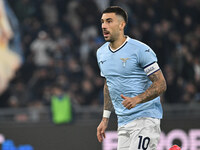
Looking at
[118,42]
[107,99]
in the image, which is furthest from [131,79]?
[107,99]


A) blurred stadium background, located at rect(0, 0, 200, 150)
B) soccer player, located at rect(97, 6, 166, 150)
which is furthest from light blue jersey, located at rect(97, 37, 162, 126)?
blurred stadium background, located at rect(0, 0, 200, 150)

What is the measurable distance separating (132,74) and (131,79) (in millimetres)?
50

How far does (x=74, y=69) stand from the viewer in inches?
474

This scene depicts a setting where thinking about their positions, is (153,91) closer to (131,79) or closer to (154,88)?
(154,88)

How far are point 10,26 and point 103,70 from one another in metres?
7.55

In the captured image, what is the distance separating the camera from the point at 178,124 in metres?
10.5

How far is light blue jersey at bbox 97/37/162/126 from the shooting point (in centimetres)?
507

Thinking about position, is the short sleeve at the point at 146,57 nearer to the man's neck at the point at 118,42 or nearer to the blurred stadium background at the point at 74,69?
the man's neck at the point at 118,42

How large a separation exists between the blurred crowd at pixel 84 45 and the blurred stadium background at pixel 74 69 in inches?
0.9

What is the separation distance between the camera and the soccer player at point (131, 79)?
509cm

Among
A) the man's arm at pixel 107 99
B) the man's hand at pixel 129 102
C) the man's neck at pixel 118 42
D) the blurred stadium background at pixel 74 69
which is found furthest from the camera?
the blurred stadium background at pixel 74 69

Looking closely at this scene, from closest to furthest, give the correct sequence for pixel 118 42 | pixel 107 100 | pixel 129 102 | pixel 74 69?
pixel 129 102 → pixel 118 42 → pixel 107 100 → pixel 74 69

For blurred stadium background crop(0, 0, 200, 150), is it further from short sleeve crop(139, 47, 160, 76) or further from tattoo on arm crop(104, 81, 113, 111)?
short sleeve crop(139, 47, 160, 76)

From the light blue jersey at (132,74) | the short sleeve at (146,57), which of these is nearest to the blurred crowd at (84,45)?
the light blue jersey at (132,74)
